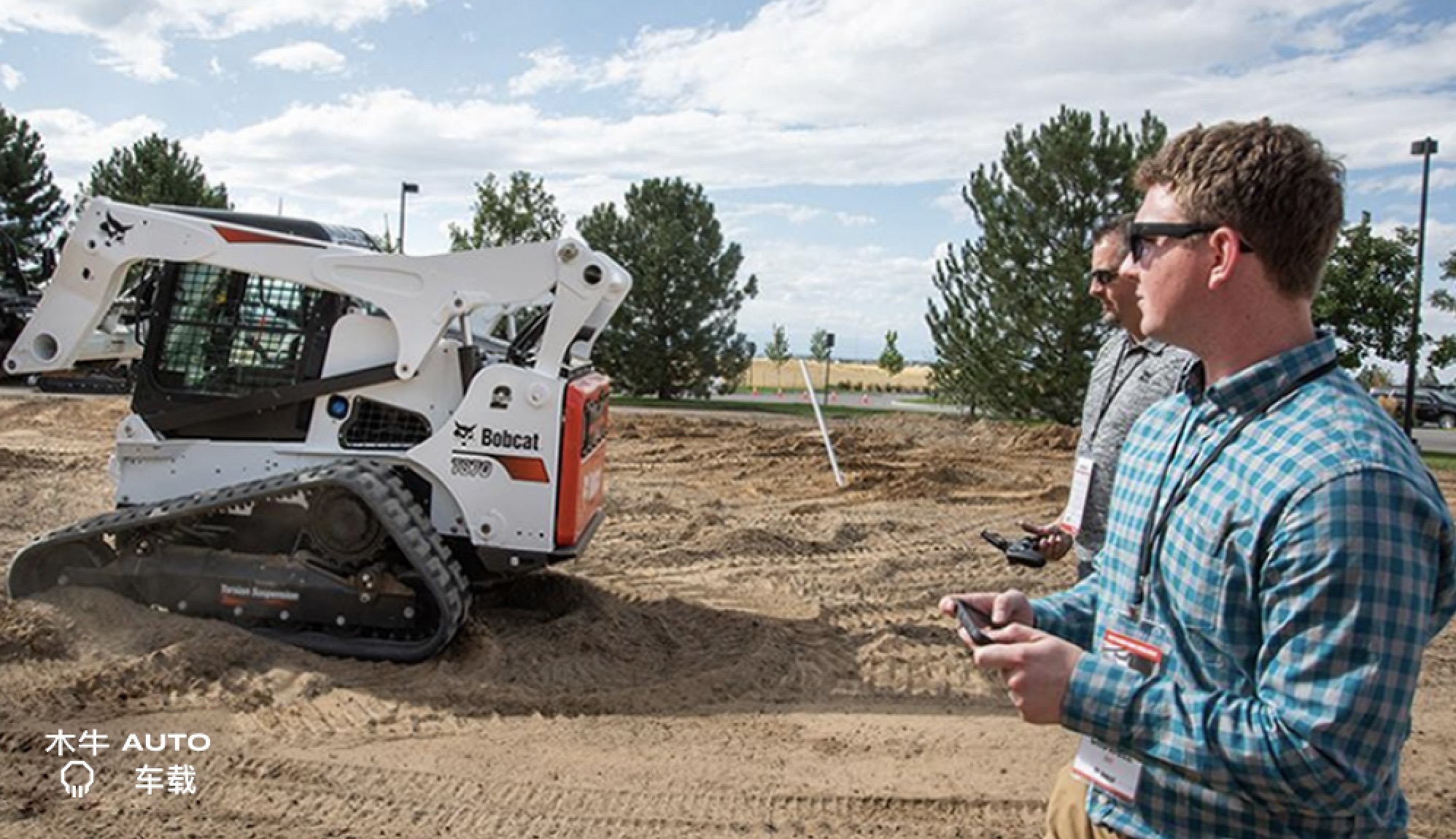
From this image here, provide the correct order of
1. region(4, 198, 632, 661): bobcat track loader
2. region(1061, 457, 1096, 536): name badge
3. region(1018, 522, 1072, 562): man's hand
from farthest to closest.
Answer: region(4, 198, 632, 661): bobcat track loader < region(1061, 457, 1096, 536): name badge < region(1018, 522, 1072, 562): man's hand

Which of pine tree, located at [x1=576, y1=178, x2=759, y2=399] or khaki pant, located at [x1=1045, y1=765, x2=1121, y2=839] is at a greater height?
pine tree, located at [x1=576, y1=178, x2=759, y2=399]

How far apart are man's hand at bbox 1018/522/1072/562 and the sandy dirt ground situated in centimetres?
110

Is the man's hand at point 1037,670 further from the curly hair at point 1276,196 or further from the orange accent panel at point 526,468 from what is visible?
the orange accent panel at point 526,468

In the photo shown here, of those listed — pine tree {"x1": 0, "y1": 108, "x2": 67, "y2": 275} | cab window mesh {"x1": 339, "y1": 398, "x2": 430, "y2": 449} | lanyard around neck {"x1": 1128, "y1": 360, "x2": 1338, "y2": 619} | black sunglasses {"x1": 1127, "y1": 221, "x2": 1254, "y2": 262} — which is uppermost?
pine tree {"x1": 0, "y1": 108, "x2": 67, "y2": 275}

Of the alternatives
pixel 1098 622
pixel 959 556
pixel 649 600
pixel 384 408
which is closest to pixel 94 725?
pixel 384 408

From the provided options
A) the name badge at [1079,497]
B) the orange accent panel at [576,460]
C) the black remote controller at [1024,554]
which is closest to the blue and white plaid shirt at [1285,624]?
the black remote controller at [1024,554]

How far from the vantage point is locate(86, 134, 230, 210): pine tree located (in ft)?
93.7

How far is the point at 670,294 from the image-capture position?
25906mm

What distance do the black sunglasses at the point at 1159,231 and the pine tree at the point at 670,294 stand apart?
23917 millimetres

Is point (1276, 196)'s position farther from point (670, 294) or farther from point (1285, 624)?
point (670, 294)

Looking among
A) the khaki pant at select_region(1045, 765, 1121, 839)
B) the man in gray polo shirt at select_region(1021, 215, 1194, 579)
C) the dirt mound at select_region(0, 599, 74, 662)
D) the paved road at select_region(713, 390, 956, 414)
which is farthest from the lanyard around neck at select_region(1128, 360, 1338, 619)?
the paved road at select_region(713, 390, 956, 414)

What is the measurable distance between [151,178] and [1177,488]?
3135cm

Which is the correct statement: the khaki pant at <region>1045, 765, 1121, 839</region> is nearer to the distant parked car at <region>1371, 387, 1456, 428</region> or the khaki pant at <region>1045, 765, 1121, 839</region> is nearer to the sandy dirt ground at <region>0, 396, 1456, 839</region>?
the sandy dirt ground at <region>0, 396, 1456, 839</region>

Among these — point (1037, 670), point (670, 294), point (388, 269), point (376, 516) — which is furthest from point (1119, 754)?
point (670, 294)
